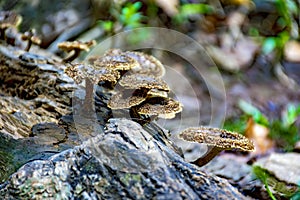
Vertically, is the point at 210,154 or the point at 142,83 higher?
the point at 142,83

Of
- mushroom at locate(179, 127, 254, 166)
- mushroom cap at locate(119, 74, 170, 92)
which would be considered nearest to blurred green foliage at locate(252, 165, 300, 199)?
mushroom at locate(179, 127, 254, 166)

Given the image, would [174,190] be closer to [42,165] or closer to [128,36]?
[42,165]

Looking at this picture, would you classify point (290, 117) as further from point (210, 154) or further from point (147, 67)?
point (147, 67)

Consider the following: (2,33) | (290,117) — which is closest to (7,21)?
(2,33)

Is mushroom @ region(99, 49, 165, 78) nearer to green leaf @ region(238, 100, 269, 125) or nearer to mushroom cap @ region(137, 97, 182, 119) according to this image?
mushroom cap @ region(137, 97, 182, 119)

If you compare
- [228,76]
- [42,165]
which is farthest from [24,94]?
[228,76]

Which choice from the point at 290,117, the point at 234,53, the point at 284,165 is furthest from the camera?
the point at 234,53

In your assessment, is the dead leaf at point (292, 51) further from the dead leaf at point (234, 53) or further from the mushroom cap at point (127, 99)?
the mushroom cap at point (127, 99)
